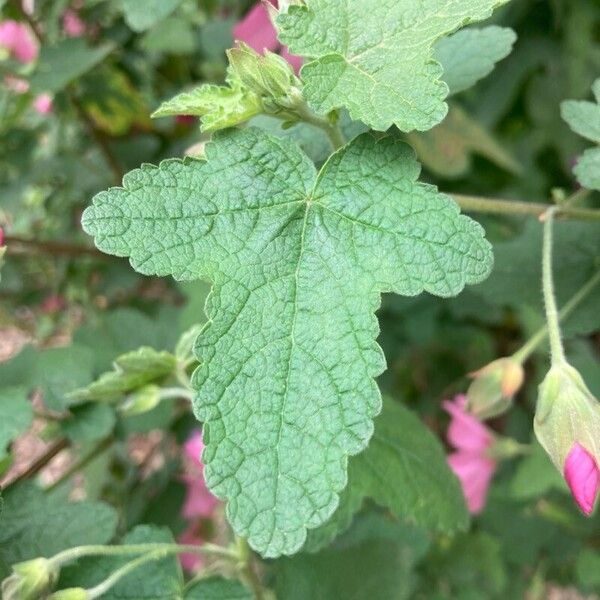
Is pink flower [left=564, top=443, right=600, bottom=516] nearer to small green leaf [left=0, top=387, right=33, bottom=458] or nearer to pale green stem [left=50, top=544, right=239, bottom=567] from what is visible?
pale green stem [left=50, top=544, right=239, bottom=567]

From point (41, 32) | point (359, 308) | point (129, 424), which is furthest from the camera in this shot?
point (41, 32)

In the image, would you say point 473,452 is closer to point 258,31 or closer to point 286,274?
point 258,31

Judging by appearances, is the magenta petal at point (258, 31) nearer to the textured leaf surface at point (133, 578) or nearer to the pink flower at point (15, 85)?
the pink flower at point (15, 85)

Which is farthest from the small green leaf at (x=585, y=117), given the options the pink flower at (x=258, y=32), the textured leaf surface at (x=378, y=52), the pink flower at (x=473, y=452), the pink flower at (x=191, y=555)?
the pink flower at (x=191, y=555)

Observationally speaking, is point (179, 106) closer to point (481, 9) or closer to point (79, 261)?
point (481, 9)

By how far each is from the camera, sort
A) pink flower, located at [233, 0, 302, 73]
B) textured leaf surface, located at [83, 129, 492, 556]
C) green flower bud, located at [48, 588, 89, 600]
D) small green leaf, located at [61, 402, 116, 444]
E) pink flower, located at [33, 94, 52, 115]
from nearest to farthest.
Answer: textured leaf surface, located at [83, 129, 492, 556] < green flower bud, located at [48, 588, 89, 600] < small green leaf, located at [61, 402, 116, 444] < pink flower, located at [233, 0, 302, 73] < pink flower, located at [33, 94, 52, 115]

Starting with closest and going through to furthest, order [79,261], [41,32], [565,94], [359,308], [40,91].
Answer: [359,308]
[40,91]
[41,32]
[565,94]
[79,261]

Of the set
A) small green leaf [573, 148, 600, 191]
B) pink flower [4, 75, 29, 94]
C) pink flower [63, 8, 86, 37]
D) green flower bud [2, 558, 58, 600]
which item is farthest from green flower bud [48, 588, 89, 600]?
pink flower [63, 8, 86, 37]

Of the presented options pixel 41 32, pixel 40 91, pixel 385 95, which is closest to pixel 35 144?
pixel 41 32
